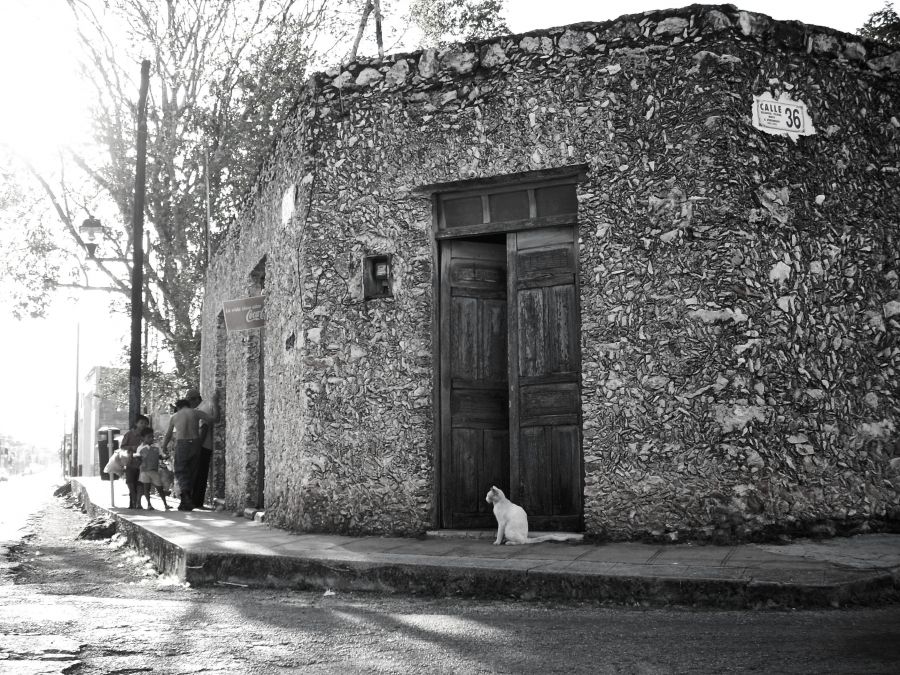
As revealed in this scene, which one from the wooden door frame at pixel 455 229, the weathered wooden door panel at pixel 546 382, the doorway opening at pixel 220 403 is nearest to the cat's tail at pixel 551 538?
the weathered wooden door panel at pixel 546 382

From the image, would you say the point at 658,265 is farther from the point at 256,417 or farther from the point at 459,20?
the point at 459,20

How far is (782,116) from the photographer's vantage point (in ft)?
23.0

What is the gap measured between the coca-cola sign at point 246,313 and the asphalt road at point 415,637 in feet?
16.4

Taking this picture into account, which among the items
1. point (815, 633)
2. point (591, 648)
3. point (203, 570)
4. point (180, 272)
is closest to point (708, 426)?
point (815, 633)

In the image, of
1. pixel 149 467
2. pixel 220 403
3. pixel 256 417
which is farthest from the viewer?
pixel 220 403

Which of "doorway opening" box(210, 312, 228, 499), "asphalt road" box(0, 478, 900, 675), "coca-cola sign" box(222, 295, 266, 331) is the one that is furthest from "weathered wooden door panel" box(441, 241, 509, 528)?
"doorway opening" box(210, 312, 228, 499)

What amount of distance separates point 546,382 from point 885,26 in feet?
26.9

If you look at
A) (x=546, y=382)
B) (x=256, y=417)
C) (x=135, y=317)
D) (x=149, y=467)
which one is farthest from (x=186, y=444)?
(x=546, y=382)

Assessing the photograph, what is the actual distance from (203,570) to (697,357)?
3.93 metres

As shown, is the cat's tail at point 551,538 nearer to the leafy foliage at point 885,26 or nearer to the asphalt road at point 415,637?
the asphalt road at point 415,637

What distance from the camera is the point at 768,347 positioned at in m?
6.66

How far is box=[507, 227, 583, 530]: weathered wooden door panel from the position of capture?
7.36 m

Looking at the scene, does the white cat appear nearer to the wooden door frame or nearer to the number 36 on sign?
the wooden door frame

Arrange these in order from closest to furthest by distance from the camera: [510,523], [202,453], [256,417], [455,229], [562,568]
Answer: [562,568]
[510,523]
[455,229]
[256,417]
[202,453]
